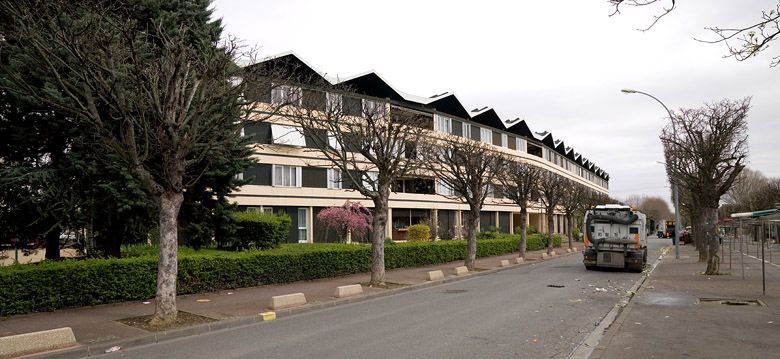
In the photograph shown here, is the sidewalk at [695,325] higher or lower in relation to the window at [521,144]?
lower

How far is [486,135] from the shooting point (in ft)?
198

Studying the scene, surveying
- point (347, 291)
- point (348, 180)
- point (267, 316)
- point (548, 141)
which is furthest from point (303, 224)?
point (548, 141)

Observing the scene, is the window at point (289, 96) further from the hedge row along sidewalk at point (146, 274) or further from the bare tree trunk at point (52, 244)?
the bare tree trunk at point (52, 244)

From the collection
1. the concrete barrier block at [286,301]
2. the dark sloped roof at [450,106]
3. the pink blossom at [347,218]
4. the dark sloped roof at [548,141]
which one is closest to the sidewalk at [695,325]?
the concrete barrier block at [286,301]

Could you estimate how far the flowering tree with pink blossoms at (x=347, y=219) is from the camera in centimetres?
3709

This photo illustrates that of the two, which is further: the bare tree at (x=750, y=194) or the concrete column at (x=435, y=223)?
the bare tree at (x=750, y=194)

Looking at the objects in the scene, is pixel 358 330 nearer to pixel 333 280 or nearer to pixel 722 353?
pixel 722 353

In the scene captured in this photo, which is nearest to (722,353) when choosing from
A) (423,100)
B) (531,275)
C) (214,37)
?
(531,275)

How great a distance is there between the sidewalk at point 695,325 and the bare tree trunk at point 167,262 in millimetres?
8043

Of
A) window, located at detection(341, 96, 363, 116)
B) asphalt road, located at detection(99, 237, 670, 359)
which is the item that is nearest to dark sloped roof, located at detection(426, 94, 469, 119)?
window, located at detection(341, 96, 363, 116)

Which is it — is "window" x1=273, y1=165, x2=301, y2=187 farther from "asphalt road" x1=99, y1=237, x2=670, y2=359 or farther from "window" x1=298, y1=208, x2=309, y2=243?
"asphalt road" x1=99, y1=237, x2=670, y2=359

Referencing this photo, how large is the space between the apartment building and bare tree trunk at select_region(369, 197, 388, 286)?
3906mm

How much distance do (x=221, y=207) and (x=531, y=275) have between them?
12.9 meters

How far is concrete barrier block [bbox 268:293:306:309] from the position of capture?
13250 mm
